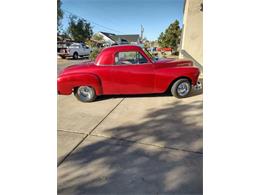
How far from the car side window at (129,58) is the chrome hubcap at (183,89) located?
1154mm

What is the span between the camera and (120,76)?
220 inches

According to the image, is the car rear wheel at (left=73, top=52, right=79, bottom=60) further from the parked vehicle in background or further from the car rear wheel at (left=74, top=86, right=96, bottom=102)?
the car rear wheel at (left=74, top=86, right=96, bottom=102)

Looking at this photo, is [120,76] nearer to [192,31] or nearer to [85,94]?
[85,94]

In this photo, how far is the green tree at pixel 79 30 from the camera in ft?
115

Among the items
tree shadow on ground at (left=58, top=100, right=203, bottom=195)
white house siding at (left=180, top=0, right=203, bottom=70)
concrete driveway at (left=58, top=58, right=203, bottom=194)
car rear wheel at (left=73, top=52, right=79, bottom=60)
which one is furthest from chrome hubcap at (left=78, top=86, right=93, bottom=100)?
car rear wheel at (left=73, top=52, right=79, bottom=60)

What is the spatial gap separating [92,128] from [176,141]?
60.5 inches

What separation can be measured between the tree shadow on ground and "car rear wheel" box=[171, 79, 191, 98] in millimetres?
1765

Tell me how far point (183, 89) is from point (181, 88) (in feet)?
0.23

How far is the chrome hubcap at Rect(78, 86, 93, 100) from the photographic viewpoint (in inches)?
225

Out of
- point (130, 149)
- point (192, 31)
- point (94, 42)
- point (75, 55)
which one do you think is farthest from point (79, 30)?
point (130, 149)

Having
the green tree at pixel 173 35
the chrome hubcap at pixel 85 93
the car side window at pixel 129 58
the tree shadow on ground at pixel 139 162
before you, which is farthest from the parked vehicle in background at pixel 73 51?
the tree shadow on ground at pixel 139 162
